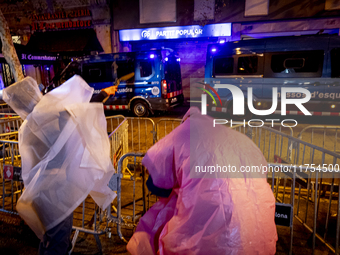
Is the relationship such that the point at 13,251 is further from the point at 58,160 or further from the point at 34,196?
the point at 58,160

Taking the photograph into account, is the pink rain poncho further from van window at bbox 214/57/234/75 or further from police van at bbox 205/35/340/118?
van window at bbox 214/57/234/75

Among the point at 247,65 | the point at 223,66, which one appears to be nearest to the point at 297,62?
the point at 247,65

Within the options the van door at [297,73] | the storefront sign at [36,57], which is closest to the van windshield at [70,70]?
the storefront sign at [36,57]

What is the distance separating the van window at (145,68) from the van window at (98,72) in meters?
1.50

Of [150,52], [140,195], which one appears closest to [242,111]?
[150,52]

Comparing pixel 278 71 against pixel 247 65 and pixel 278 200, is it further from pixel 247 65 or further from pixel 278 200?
pixel 278 200

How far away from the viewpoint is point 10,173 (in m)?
3.06

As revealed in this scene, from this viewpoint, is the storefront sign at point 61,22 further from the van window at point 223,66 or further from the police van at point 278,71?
the van window at point 223,66

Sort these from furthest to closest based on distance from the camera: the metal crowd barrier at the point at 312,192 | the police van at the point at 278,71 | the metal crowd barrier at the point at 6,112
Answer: the police van at the point at 278,71, the metal crowd barrier at the point at 6,112, the metal crowd barrier at the point at 312,192

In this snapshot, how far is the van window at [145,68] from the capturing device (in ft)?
32.7

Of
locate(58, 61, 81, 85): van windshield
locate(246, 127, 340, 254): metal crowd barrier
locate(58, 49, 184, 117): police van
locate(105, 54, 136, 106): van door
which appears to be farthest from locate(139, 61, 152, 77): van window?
locate(246, 127, 340, 254): metal crowd barrier

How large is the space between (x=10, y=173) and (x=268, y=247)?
10.3 ft

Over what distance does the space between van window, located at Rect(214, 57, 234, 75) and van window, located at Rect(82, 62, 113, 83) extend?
4663 millimetres

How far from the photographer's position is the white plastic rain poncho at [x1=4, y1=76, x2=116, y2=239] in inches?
79.6
